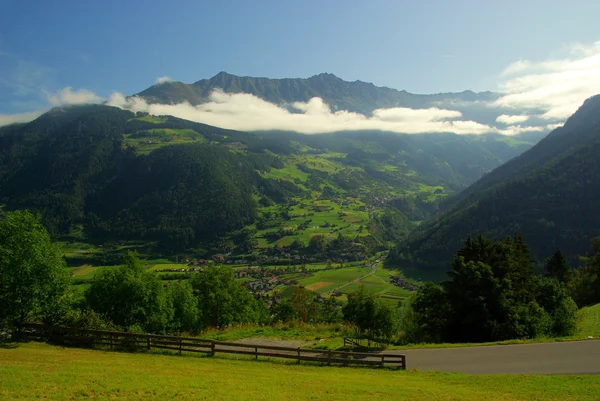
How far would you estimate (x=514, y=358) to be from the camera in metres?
24.2

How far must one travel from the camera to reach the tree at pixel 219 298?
50.9 meters

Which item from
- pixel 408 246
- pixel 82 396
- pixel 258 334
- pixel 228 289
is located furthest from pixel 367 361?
pixel 408 246

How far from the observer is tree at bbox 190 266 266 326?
5091cm

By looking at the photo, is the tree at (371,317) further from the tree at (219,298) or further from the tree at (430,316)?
the tree at (219,298)

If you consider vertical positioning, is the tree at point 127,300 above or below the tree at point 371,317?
above

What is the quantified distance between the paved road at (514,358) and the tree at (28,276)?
90.3 ft

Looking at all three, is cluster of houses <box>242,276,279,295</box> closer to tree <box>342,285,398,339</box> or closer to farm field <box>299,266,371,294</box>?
farm field <box>299,266,371,294</box>

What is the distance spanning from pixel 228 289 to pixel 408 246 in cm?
14804

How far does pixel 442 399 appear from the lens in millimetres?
16719

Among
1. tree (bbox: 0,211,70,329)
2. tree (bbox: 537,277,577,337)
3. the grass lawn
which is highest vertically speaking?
tree (bbox: 0,211,70,329)

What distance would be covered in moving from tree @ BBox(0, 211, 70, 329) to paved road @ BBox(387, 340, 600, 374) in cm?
2753

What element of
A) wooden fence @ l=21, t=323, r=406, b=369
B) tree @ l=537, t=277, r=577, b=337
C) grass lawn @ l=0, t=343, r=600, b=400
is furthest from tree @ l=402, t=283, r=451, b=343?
grass lawn @ l=0, t=343, r=600, b=400

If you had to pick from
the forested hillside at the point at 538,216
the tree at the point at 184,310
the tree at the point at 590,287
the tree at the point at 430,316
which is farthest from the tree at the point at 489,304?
the forested hillside at the point at 538,216

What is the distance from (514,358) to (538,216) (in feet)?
570
